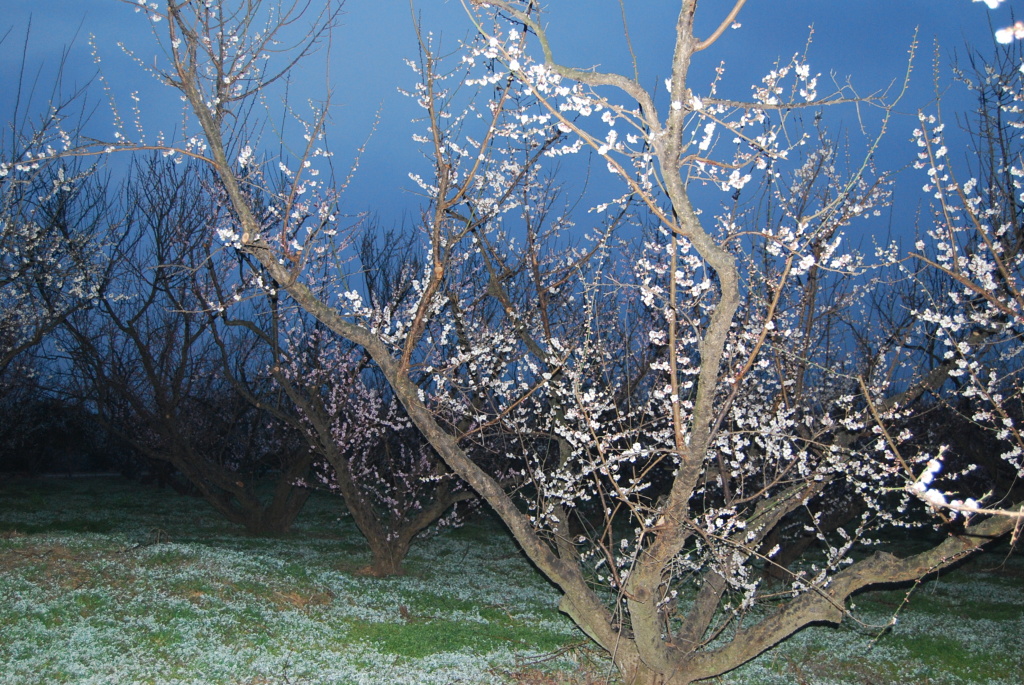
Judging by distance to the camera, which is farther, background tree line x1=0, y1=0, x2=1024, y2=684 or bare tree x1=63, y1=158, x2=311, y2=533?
bare tree x1=63, y1=158, x2=311, y2=533

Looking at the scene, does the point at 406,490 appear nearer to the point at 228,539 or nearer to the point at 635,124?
the point at 228,539

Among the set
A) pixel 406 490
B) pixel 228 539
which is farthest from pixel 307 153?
pixel 228 539

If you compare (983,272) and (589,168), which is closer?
(983,272)

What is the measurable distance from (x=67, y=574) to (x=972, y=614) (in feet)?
35.8

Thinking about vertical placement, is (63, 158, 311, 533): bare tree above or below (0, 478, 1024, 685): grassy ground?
above

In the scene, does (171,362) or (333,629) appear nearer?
(333,629)

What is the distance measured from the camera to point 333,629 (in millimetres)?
6641

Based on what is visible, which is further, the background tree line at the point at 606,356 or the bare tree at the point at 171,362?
the bare tree at the point at 171,362

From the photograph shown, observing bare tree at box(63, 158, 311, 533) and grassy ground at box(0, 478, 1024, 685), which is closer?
grassy ground at box(0, 478, 1024, 685)

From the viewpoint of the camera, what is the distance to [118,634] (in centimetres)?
572

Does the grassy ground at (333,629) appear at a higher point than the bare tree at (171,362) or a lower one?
lower

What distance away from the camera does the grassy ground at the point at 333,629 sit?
550 cm

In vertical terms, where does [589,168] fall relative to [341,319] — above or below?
above

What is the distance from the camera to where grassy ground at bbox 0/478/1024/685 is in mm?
5496
